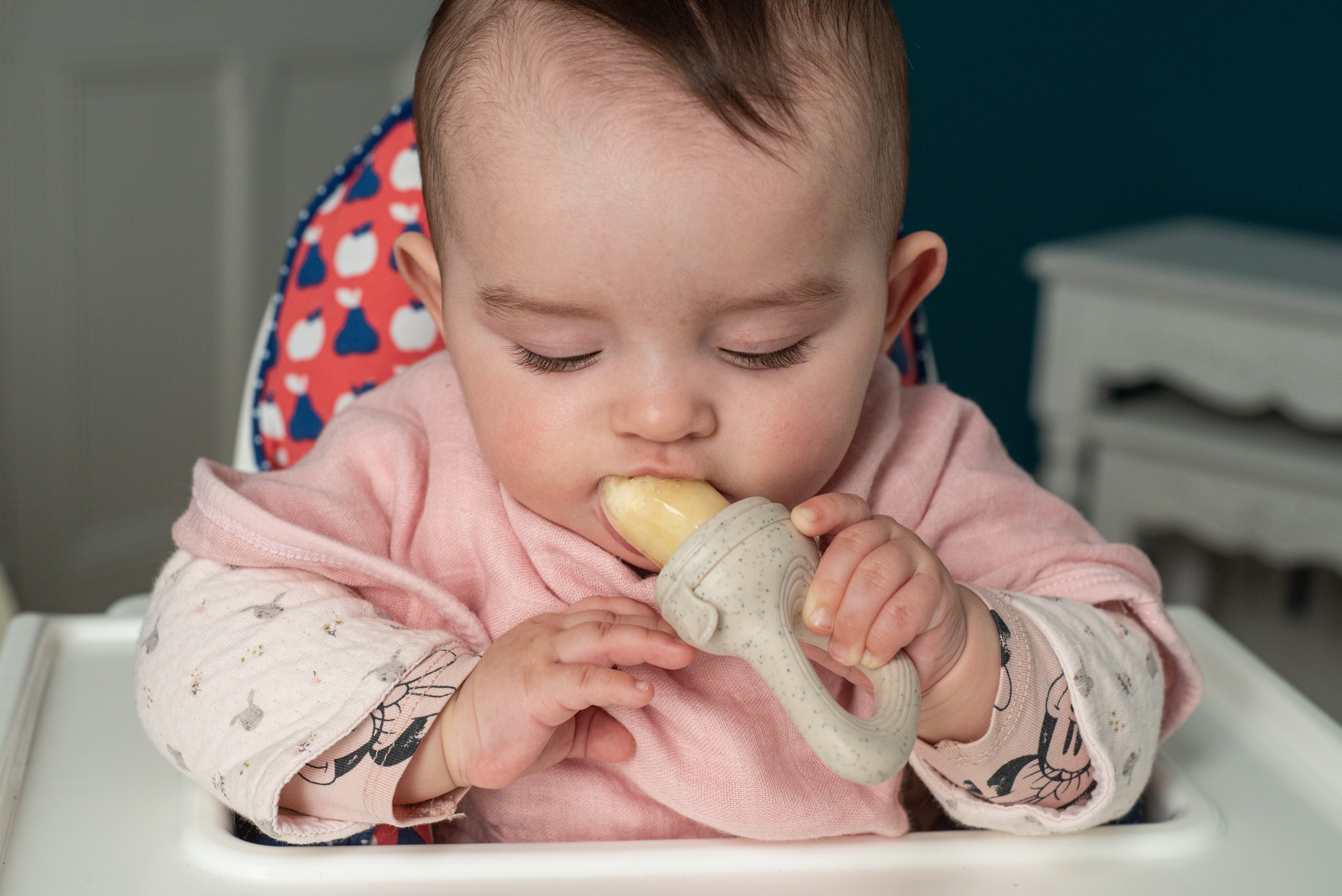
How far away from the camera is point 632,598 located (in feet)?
2.75

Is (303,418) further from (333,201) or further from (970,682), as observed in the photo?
(970,682)

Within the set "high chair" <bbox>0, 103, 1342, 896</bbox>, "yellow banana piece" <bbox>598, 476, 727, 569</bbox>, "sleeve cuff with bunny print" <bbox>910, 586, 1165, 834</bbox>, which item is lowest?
"high chair" <bbox>0, 103, 1342, 896</bbox>

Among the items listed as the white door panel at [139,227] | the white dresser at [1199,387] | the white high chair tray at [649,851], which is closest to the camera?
the white high chair tray at [649,851]

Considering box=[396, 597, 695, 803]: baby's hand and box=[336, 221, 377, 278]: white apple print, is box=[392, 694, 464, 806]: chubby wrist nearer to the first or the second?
box=[396, 597, 695, 803]: baby's hand

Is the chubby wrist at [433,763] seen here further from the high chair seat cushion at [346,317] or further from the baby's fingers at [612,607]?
the high chair seat cushion at [346,317]

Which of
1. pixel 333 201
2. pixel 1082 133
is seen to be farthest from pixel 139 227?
pixel 1082 133

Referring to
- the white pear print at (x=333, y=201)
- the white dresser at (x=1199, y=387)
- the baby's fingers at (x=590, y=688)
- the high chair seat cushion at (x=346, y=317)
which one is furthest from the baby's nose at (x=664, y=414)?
the white dresser at (x=1199, y=387)

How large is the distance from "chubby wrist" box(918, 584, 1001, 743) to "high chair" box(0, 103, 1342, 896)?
6 cm

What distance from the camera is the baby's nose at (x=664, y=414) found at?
688mm

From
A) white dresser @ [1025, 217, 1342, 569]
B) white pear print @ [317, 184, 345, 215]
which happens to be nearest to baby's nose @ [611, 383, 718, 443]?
white pear print @ [317, 184, 345, 215]

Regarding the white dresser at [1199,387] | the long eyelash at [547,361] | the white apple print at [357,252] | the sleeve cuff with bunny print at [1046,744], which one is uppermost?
the long eyelash at [547,361]

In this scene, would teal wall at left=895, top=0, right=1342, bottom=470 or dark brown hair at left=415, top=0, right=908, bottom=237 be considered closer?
dark brown hair at left=415, top=0, right=908, bottom=237

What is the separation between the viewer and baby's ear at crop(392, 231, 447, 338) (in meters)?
0.86

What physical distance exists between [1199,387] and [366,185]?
149 centimetres
